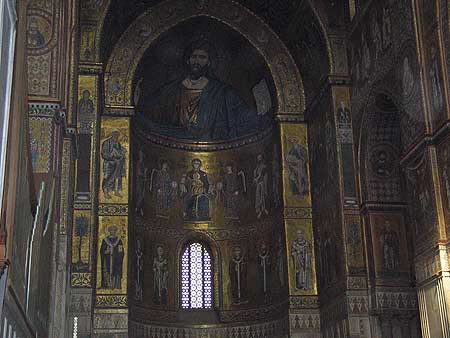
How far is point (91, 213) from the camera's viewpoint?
67.9 feet

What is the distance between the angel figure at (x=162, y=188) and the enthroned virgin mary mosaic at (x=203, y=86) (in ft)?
4.79

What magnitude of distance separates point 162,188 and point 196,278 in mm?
3344

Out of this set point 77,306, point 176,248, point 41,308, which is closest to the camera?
point 41,308

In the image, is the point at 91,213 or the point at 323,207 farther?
the point at 323,207

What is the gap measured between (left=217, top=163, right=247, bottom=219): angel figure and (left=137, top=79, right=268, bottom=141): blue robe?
1.39 meters

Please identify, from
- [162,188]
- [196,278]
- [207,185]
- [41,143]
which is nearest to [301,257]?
[196,278]

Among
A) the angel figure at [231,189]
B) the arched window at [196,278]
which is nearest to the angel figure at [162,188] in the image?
the arched window at [196,278]

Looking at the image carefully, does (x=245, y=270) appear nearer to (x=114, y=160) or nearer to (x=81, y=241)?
(x=114, y=160)

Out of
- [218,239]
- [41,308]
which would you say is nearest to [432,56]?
[41,308]

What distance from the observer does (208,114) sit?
2745 centimetres

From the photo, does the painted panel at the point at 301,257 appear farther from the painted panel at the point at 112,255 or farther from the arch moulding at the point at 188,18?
the painted panel at the point at 112,255

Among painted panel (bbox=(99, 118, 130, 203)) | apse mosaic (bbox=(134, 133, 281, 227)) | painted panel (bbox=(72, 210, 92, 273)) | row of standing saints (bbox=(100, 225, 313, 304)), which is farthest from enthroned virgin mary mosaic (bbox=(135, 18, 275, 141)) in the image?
painted panel (bbox=(72, 210, 92, 273))

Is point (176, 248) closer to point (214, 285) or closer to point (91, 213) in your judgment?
point (214, 285)

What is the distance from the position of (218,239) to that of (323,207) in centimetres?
519
